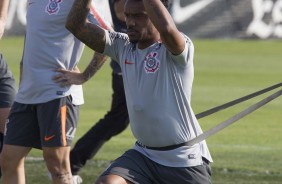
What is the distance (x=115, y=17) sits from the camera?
34.9ft

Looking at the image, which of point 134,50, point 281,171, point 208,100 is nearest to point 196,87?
point 208,100

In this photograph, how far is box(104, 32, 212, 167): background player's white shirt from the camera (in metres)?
6.92

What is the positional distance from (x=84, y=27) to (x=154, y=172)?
3.76 feet

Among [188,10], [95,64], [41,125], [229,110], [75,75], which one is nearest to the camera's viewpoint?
[41,125]

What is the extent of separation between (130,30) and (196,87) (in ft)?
41.4

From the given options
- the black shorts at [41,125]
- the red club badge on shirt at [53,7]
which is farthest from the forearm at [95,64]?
the red club badge on shirt at [53,7]

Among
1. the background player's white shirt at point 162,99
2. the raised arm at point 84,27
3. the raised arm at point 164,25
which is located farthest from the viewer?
the raised arm at point 84,27

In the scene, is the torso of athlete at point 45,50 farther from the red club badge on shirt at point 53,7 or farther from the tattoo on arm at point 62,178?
the tattoo on arm at point 62,178

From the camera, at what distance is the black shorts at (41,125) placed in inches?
327

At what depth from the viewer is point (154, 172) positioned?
7043mm

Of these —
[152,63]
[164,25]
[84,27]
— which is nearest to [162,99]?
[152,63]

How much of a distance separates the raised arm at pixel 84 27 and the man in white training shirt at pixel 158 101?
0.30m

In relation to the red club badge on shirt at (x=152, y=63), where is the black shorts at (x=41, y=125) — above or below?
below

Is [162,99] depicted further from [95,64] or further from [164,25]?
[95,64]
